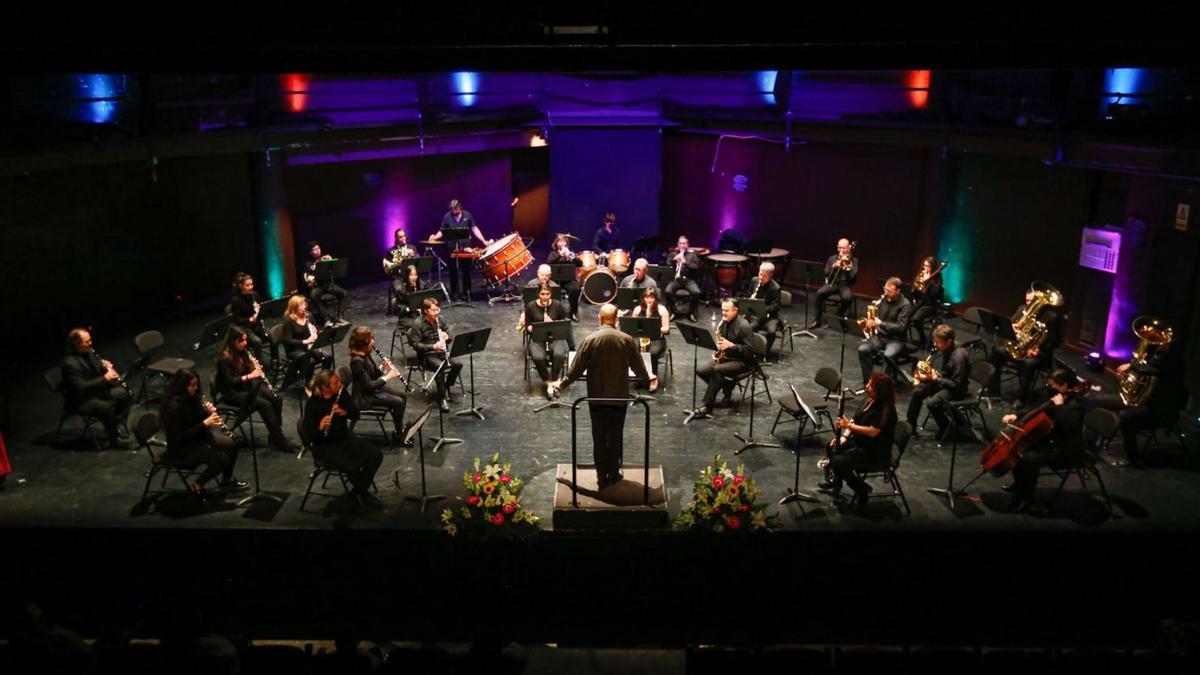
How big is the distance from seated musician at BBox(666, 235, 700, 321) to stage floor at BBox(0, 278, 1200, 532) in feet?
8.72

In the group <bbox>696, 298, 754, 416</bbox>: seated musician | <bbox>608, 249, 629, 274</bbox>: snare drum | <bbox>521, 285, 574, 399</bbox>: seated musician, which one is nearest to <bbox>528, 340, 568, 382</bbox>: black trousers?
<bbox>521, 285, 574, 399</bbox>: seated musician

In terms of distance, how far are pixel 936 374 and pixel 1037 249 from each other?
5.25 metres

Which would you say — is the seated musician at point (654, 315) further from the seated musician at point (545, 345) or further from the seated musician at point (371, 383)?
the seated musician at point (371, 383)

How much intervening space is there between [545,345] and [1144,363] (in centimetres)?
687

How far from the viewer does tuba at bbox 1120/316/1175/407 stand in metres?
10.5

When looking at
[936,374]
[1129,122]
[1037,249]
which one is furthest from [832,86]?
[936,374]

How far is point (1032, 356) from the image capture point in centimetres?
1206

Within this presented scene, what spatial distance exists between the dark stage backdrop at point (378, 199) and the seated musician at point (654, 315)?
8.00 metres

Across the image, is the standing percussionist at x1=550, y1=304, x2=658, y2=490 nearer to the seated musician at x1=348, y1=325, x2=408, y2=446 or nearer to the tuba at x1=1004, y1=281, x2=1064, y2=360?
the seated musician at x1=348, y1=325, x2=408, y2=446

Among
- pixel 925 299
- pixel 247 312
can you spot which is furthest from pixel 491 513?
pixel 925 299

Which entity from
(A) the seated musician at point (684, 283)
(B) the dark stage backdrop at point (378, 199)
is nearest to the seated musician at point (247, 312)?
(B) the dark stage backdrop at point (378, 199)

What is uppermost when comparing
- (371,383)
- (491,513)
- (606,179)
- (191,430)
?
(606,179)

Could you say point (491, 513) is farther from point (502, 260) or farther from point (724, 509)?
point (502, 260)

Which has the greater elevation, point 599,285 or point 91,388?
point 599,285
